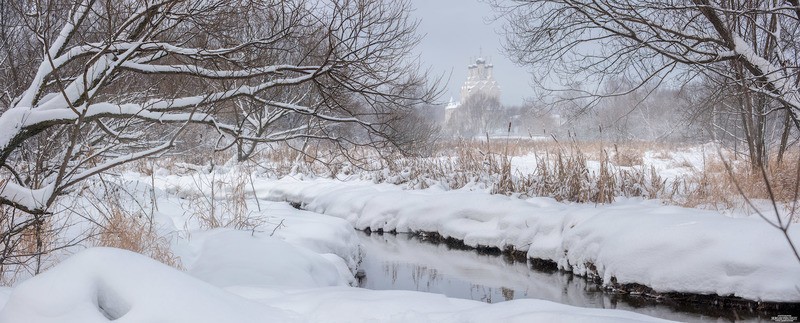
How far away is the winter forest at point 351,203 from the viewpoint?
2.99 meters

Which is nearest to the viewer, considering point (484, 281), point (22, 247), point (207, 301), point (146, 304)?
point (146, 304)

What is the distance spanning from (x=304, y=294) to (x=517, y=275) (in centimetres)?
439

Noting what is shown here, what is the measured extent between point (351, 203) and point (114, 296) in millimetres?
9522

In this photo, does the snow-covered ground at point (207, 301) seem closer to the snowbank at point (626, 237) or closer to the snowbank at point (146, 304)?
the snowbank at point (146, 304)

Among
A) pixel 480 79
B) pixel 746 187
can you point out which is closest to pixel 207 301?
pixel 746 187

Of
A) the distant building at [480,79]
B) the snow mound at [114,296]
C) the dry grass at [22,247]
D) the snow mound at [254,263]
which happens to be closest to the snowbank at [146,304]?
the snow mound at [114,296]

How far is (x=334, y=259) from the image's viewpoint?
6414 millimetres

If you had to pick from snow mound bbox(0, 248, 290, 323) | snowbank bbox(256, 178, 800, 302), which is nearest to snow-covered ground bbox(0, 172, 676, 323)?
snow mound bbox(0, 248, 290, 323)

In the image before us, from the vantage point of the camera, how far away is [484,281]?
6910mm

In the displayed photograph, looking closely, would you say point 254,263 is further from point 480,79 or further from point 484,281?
point 480,79

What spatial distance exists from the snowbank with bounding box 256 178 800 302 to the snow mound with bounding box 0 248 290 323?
9.93 feet

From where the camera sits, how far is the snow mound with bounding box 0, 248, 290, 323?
2230mm

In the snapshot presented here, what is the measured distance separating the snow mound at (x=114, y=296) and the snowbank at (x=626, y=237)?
9.93ft

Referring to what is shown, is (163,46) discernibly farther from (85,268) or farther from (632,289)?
(632,289)
